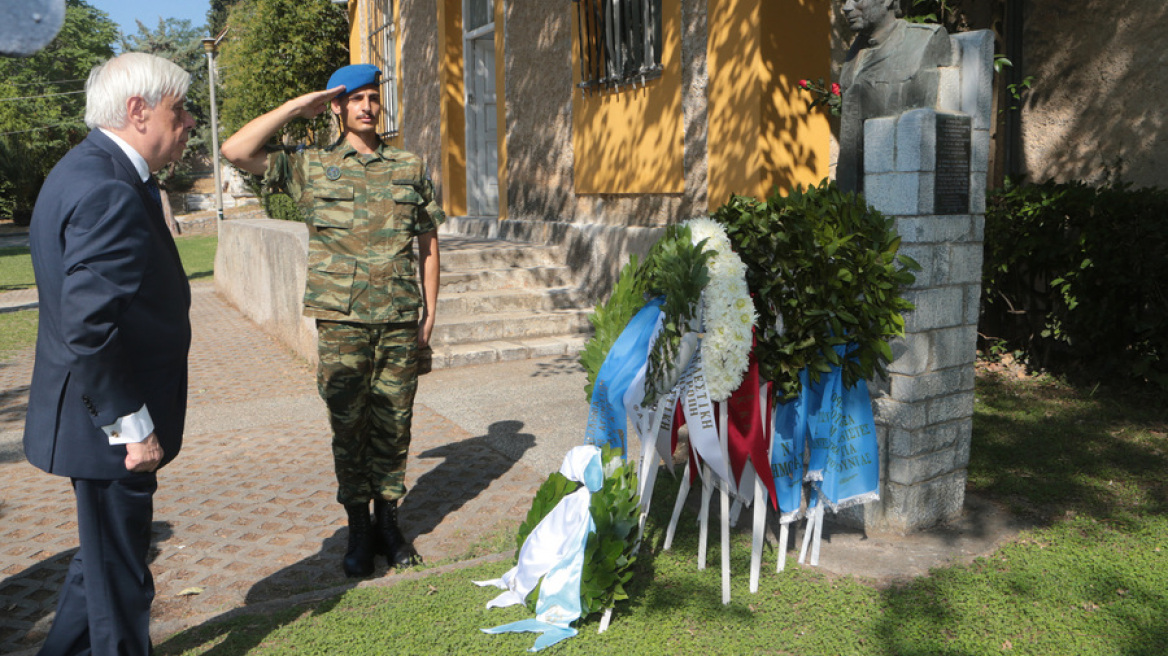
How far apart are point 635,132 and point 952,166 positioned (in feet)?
19.2

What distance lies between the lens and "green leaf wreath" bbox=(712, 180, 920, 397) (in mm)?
4012

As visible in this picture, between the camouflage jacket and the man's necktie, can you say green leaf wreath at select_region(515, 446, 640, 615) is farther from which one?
the man's necktie

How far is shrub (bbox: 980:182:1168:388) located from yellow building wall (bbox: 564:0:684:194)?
3192 mm

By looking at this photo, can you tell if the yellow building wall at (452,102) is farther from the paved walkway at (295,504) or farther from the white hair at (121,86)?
the white hair at (121,86)

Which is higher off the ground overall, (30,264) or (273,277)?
(273,277)

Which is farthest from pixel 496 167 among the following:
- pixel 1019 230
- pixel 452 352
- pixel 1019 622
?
pixel 1019 622

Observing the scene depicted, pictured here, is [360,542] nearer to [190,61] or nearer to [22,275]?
[22,275]

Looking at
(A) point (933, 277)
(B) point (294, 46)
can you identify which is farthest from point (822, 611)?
(B) point (294, 46)

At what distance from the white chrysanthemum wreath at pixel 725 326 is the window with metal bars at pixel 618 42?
611 centimetres

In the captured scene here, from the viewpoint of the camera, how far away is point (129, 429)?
2648 millimetres

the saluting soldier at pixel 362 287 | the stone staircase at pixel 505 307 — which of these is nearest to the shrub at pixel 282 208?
the stone staircase at pixel 505 307

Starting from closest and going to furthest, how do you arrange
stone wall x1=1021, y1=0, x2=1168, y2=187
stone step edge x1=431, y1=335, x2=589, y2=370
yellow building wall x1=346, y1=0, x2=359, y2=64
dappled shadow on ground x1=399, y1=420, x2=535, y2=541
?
1. dappled shadow on ground x1=399, y1=420, x2=535, y2=541
2. stone wall x1=1021, y1=0, x2=1168, y2=187
3. stone step edge x1=431, y1=335, x2=589, y2=370
4. yellow building wall x1=346, y1=0, x2=359, y2=64

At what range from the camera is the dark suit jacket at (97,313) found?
255 centimetres

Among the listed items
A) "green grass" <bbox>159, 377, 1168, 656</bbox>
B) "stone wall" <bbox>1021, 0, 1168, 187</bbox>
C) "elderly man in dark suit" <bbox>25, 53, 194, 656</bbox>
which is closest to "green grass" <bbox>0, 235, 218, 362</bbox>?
"elderly man in dark suit" <bbox>25, 53, 194, 656</bbox>
